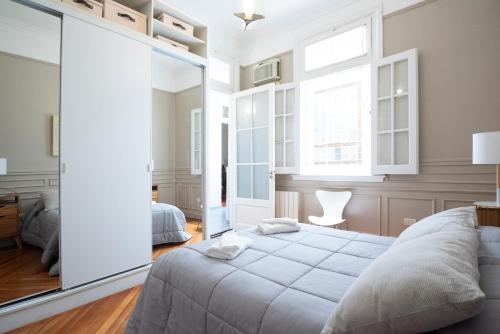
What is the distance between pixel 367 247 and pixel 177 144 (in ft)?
7.08

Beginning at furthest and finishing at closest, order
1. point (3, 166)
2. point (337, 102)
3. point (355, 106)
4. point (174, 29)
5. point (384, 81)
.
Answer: point (337, 102) → point (355, 106) → point (384, 81) → point (174, 29) → point (3, 166)

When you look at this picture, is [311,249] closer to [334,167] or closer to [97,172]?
[97,172]

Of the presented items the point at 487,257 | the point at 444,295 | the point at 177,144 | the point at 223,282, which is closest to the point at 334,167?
the point at 177,144

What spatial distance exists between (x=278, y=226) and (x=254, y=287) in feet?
2.91

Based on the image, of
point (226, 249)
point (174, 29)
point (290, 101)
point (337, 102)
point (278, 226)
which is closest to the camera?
point (226, 249)

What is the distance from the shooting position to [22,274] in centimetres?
195

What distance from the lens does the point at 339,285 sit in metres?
1.08

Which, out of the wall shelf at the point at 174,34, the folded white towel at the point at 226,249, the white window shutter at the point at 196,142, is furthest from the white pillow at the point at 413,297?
the wall shelf at the point at 174,34

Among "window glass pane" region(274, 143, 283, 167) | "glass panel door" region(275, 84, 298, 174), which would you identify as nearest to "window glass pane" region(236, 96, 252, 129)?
"glass panel door" region(275, 84, 298, 174)

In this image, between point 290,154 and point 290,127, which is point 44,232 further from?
point 290,127

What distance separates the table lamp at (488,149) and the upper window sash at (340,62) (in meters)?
1.53

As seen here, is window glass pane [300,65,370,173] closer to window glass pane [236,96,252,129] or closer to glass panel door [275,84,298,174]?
glass panel door [275,84,298,174]

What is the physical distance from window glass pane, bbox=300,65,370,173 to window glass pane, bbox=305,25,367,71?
0.21 m

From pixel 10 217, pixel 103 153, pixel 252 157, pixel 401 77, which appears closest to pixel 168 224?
pixel 103 153
